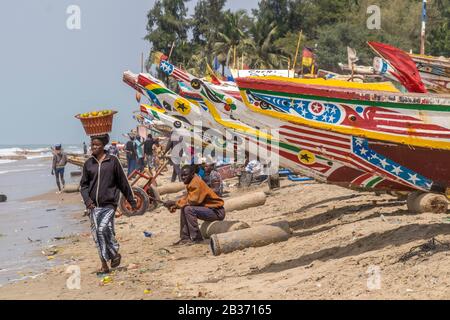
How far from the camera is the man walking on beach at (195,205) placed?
1156cm

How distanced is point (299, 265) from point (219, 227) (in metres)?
2.81

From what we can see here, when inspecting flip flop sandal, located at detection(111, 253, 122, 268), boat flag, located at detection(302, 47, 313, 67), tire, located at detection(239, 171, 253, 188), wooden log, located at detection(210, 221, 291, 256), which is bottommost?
tire, located at detection(239, 171, 253, 188)

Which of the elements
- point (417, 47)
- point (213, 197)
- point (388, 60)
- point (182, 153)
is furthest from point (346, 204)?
point (417, 47)

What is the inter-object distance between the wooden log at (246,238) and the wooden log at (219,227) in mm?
688

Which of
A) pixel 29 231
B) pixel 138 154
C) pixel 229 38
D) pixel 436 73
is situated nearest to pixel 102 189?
pixel 436 73

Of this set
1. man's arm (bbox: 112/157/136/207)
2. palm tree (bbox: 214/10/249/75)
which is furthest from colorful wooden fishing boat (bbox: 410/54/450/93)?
palm tree (bbox: 214/10/249/75)

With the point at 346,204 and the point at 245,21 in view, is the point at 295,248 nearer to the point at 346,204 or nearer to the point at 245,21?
the point at 346,204

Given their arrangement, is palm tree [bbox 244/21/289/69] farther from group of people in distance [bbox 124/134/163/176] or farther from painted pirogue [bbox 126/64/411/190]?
painted pirogue [bbox 126/64/411/190]

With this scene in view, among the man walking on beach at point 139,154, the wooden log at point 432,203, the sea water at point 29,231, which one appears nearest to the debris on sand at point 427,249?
the wooden log at point 432,203

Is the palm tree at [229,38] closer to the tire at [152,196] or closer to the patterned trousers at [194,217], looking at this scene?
the tire at [152,196]

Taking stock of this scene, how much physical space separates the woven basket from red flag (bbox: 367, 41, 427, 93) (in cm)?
382

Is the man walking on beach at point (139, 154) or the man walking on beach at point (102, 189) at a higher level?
the man walking on beach at point (102, 189)

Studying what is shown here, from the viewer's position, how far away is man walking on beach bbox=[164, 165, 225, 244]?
Answer: 1156 cm
